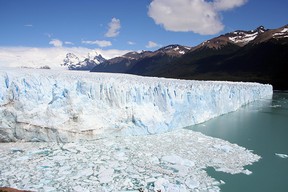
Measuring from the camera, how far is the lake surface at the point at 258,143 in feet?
21.3

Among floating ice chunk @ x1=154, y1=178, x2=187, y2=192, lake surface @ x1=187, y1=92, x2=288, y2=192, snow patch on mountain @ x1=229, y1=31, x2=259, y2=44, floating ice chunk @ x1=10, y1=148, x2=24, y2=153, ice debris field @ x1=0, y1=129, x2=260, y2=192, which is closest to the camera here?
floating ice chunk @ x1=154, y1=178, x2=187, y2=192

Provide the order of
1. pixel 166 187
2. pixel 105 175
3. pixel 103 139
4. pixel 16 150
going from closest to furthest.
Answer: pixel 166 187
pixel 105 175
pixel 16 150
pixel 103 139

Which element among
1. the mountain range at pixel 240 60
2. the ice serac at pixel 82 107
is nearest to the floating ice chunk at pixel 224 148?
the ice serac at pixel 82 107

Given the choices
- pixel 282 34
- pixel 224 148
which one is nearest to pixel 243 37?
pixel 282 34

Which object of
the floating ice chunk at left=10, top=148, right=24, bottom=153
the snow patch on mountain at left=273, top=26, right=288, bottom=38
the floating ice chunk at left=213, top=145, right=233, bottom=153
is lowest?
the floating ice chunk at left=213, top=145, right=233, bottom=153

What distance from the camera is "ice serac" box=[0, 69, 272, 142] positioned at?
29.9ft

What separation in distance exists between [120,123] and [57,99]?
2.39 metres

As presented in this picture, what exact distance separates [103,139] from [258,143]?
5.60 meters

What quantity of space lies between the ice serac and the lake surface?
1.84 metres

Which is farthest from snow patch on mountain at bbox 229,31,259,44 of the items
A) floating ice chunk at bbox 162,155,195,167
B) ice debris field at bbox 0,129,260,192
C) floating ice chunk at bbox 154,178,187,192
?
floating ice chunk at bbox 154,178,187,192

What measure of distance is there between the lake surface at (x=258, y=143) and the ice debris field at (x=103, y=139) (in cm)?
37

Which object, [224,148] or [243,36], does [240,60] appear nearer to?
[243,36]

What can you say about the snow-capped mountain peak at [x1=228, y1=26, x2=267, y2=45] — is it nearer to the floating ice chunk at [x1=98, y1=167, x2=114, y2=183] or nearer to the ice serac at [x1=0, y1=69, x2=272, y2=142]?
the ice serac at [x1=0, y1=69, x2=272, y2=142]

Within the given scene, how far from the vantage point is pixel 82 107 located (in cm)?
981
